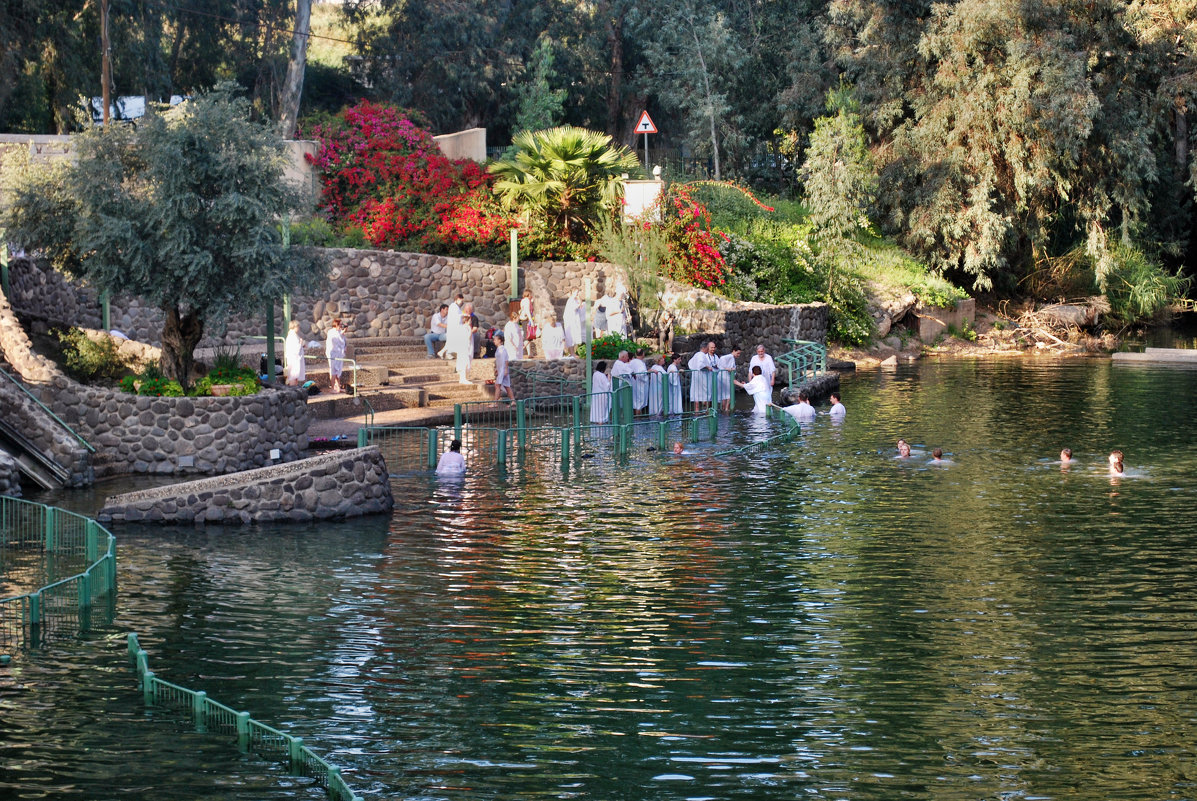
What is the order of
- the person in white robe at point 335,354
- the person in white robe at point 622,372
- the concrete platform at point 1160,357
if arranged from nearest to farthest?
the person in white robe at point 335,354, the person in white robe at point 622,372, the concrete platform at point 1160,357

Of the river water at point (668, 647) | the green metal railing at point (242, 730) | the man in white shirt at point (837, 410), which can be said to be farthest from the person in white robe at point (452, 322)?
the green metal railing at point (242, 730)

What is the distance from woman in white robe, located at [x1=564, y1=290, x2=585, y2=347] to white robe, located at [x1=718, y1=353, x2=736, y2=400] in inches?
150

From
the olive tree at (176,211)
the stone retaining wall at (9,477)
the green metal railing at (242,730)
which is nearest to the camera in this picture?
the green metal railing at (242,730)

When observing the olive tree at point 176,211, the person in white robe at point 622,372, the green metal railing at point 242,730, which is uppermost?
the olive tree at point 176,211

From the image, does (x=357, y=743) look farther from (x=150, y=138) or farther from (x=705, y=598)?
(x=150, y=138)

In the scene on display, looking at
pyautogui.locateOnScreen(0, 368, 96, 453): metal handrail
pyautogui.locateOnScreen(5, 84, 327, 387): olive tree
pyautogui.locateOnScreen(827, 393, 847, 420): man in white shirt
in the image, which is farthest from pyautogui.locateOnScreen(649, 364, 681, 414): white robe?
pyautogui.locateOnScreen(0, 368, 96, 453): metal handrail

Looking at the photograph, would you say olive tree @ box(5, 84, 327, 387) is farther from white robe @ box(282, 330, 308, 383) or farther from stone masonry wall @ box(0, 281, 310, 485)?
white robe @ box(282, 330, 308, 383)

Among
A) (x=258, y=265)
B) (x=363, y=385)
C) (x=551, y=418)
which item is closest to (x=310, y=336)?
(x=363, y=385)

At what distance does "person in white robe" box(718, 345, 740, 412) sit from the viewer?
1172 inches

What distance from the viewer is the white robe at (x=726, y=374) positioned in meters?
29.7

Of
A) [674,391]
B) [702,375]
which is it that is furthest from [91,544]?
[702,375]

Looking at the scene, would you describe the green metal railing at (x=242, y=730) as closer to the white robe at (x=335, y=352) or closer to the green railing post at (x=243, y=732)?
the green railing post at (x=243, y=732)

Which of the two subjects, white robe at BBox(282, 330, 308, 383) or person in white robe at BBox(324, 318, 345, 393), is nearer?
white robe at BBox(282, 330, 308, 383)

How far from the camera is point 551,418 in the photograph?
28.4 m
